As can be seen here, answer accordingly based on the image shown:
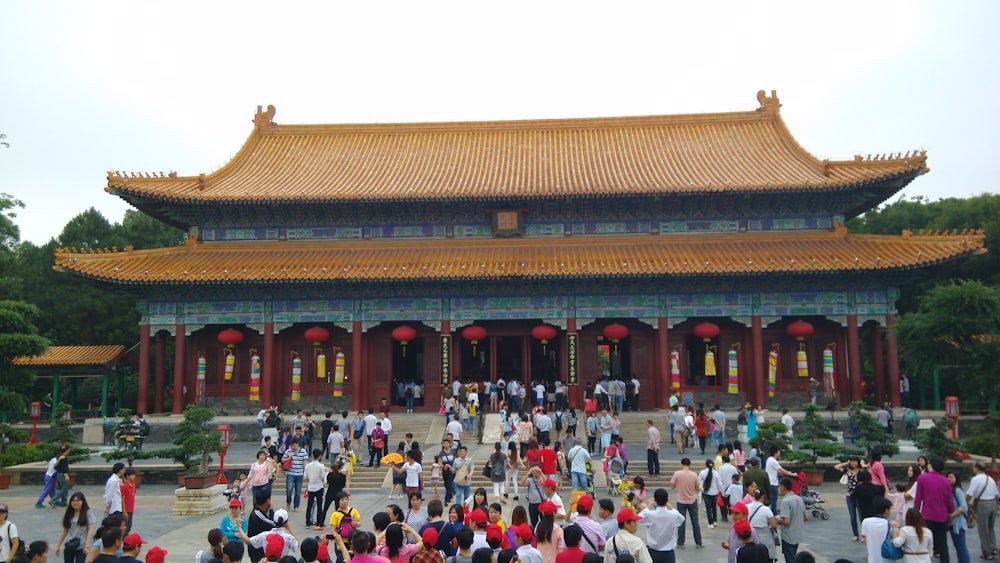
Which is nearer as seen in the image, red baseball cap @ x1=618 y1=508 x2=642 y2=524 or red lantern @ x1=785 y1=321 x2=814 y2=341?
red baseball cap @ x1=618 y1=508 x2=642 y2=524

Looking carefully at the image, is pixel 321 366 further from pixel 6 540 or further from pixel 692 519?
pixel 6 540

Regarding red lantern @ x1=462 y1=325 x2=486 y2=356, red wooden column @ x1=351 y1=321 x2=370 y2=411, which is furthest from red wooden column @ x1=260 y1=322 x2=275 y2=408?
red lantern @ x1=462 y1=325 x2=486 y2=356

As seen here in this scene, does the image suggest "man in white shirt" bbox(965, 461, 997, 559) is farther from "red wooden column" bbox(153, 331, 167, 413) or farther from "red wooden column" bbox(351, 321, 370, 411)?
"red wooden column" bbox(153, 331, 167, 413)

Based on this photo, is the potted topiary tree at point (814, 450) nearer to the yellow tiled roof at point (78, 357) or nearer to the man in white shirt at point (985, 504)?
the man in white shirt at point (985, 504)

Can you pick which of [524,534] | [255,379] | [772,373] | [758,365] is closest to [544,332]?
[758,365]

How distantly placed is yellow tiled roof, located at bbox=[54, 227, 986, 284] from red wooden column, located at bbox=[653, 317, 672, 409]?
2433mm

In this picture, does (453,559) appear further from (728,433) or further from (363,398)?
(363,398)

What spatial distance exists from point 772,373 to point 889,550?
786 inches

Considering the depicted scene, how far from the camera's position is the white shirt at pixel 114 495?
11547mm

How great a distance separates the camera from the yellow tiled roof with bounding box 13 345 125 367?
31594mm

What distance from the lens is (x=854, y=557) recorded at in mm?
11758

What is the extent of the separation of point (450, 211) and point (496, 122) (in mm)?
7859

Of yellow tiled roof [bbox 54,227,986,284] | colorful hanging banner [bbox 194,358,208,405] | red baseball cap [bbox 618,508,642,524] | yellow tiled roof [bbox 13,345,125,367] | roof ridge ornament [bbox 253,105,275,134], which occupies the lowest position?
red baseball cap [bbox 618,508,642,524]

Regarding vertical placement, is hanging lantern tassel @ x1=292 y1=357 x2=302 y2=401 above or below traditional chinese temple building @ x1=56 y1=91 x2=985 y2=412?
below
